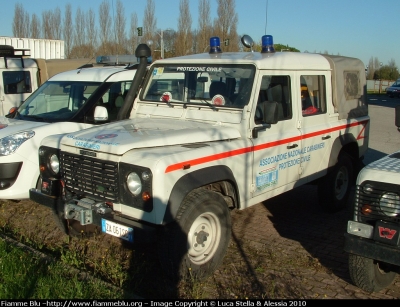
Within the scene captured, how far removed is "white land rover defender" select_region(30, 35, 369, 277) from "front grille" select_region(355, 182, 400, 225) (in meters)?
1.28

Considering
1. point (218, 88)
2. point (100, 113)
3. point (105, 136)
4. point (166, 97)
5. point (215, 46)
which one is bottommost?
point (105, 136)

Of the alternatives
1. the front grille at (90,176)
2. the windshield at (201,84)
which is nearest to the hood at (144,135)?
the front grille at (90,176)

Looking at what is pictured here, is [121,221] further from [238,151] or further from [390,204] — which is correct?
[390,204]

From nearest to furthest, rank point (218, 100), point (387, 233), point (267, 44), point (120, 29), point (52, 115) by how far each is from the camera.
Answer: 1. point (387, 233)
2. point (218, 100)
3. point (267, 44)
4. point (52, 115)
5. point (120, 29)

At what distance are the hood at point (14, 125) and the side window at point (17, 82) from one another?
19.9ft

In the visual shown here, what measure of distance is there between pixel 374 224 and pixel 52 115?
5145 mm

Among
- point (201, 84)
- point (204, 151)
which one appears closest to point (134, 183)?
point (204, 151)

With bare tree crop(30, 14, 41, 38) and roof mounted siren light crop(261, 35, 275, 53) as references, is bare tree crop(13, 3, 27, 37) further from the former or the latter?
roof mounted siren light crop(261, 35, 275, 53)

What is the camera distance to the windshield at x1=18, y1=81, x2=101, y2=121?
7.19m

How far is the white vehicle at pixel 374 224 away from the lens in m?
3.66

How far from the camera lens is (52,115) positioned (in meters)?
7.14

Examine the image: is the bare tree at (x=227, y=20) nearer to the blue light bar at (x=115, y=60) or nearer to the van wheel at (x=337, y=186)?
the blue light bar at (x=115, y=60)

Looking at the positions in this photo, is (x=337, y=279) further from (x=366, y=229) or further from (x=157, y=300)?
(x=157, y=300)

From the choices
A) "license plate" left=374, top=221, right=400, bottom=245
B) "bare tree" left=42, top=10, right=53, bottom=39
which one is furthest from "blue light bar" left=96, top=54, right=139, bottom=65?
"bare tree" left=42, top=10, right=53, bottom=39
